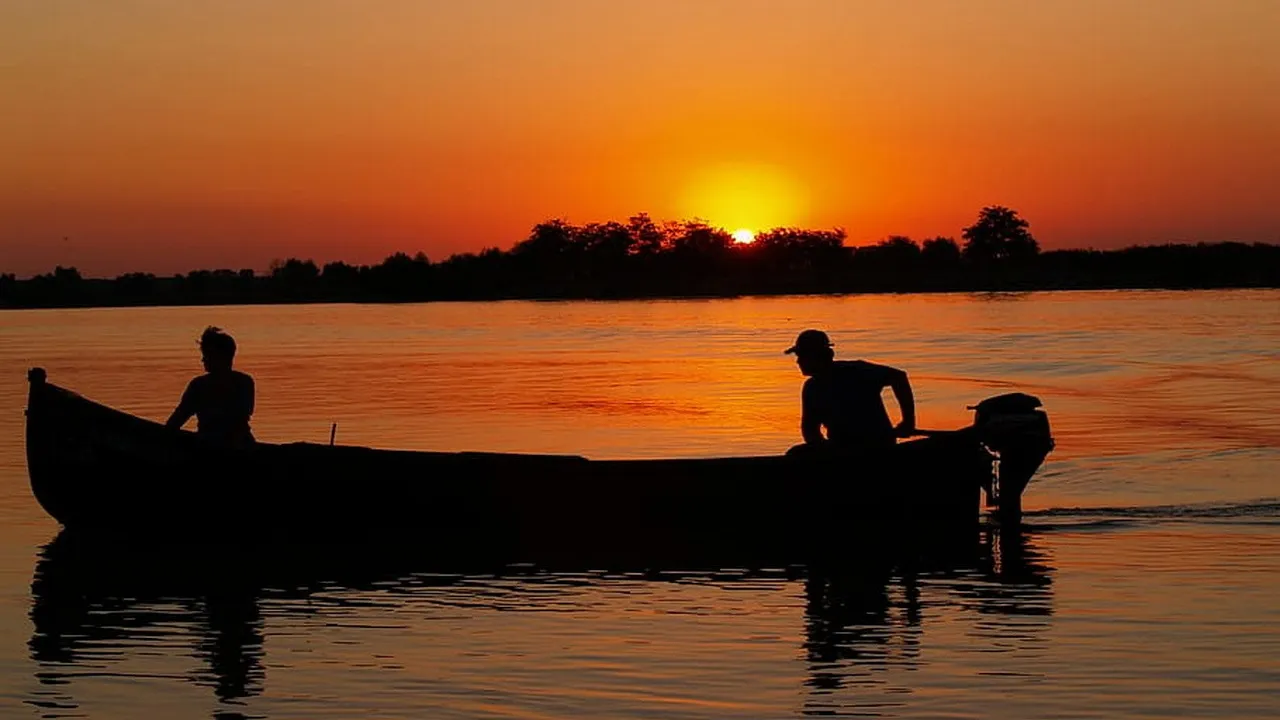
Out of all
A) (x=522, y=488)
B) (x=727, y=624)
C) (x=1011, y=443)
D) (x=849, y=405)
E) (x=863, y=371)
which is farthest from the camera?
(x=1011, y=443)

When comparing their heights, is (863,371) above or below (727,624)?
above

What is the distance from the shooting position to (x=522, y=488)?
49.7 feet

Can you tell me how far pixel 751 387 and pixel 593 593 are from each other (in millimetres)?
25874

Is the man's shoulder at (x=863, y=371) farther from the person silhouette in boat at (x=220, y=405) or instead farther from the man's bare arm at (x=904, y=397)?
the person silhouette in boat at (x=220, y=405)

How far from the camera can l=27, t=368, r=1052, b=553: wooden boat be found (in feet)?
49.5

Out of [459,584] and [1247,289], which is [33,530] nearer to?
[459,584]

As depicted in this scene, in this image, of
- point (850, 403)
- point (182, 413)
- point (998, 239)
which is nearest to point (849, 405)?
point (850, 403)

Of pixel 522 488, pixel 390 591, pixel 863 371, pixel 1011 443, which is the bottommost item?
pixel 390 591

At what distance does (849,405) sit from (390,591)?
4.24 metres

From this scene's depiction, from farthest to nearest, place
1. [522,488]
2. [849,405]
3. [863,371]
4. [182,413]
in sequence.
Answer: [522,488] → [182,413] → [849,405] → [863,371]

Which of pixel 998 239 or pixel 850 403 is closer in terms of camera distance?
pixel 850 403

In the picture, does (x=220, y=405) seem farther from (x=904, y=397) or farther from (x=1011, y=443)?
(x=1011, y=443)

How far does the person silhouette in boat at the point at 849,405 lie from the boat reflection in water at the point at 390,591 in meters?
1.01

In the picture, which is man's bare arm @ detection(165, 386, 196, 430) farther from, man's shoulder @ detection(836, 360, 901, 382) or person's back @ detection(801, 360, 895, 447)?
man's shoulder @ detection(836, 360, 901, 382)
